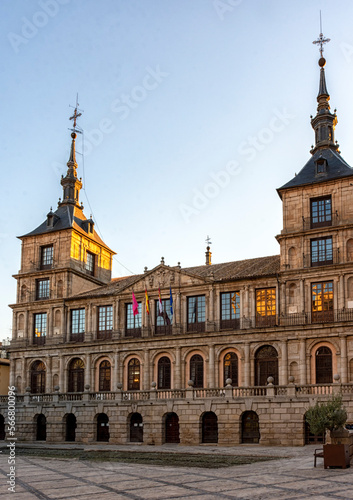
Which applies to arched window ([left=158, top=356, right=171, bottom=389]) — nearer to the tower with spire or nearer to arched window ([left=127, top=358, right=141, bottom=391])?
arched window ([left=127, top=358, right=141, bottom=391])

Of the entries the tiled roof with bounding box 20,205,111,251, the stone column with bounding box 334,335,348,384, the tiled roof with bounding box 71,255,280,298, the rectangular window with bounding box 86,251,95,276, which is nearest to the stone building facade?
the stone column with bounding box 334,335,348,384

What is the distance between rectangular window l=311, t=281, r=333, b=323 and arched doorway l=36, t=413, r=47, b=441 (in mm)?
21715

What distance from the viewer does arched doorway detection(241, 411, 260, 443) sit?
118 ft

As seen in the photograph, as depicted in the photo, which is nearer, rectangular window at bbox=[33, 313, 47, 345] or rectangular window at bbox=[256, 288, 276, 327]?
rectangular window at bbox=[256, 288, 276, 327]

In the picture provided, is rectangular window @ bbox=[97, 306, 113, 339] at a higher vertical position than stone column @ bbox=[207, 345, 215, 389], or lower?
higher

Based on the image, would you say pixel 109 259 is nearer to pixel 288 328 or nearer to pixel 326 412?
pixel 288 328

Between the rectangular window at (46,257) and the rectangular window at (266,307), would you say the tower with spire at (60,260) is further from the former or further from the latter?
the rectangular window at (266,307)

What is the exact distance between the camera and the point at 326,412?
20.6 metres

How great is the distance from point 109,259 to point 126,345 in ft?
42.6

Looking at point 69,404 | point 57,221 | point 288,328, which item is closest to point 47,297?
point 57,221

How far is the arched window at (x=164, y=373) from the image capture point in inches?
1682

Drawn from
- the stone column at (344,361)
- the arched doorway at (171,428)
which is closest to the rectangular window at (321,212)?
the stone column at (344,361)

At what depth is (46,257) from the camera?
51375 millimetres

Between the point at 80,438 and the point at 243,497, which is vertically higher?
the point at 243,497
